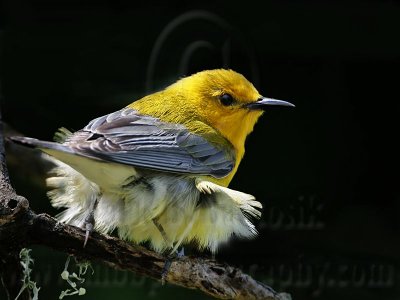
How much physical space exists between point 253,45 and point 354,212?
117 cm

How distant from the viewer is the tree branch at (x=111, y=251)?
96.3 inches

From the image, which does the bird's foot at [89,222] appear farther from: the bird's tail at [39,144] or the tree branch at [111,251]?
the bird's tail at [39,144]

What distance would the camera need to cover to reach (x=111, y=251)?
274 cm

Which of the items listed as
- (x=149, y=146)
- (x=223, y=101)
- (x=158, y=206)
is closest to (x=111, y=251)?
(x=158, y=206)

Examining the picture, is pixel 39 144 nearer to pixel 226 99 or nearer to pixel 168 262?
pixel 168 262

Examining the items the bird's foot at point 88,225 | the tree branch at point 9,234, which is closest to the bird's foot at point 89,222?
the bird's foot at point 88,225

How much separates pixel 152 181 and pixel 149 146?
0.17 meters

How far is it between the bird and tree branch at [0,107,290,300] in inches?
3.4

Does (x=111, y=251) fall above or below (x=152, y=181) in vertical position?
below

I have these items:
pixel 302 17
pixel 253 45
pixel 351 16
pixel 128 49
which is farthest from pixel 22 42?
pixel 351 16

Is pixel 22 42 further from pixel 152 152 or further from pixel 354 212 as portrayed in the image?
pixel 354 212

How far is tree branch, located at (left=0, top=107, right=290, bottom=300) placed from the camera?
245cm

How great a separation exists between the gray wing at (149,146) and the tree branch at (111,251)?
0.95 ft

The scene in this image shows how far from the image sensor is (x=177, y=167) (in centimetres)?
307
